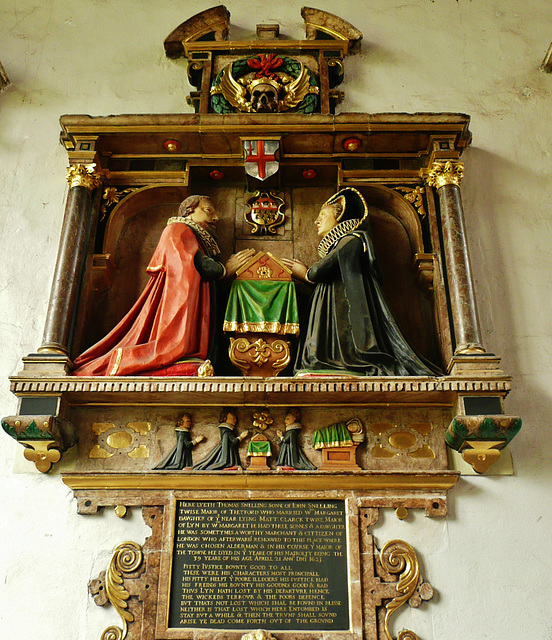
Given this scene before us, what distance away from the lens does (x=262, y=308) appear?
5.95m

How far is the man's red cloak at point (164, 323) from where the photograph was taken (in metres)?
5.61

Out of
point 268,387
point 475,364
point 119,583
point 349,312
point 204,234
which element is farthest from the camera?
point 204,234

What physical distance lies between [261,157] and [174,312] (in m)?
1.51

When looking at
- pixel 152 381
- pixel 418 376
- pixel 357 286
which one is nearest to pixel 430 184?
pixel 357 286

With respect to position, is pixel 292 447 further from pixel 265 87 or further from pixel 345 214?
pixel 265 87

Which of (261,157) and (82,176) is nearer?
(82,176)

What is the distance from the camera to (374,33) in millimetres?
7559

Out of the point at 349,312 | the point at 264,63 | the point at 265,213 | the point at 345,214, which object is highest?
the point at 264,63

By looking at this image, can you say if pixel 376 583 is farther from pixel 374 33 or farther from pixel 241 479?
pixel 374 33

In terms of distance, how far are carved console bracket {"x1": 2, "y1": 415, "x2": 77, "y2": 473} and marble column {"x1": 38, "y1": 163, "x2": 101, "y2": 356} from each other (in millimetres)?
542

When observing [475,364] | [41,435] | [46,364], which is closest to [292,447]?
[475,364]

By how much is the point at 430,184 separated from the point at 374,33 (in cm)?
192

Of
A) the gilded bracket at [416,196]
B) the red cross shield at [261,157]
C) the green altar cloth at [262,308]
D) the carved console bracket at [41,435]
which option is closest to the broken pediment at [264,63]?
the red cross shield at [261,157]

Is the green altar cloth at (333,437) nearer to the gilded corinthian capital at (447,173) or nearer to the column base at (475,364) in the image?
the column base at (475,364)
